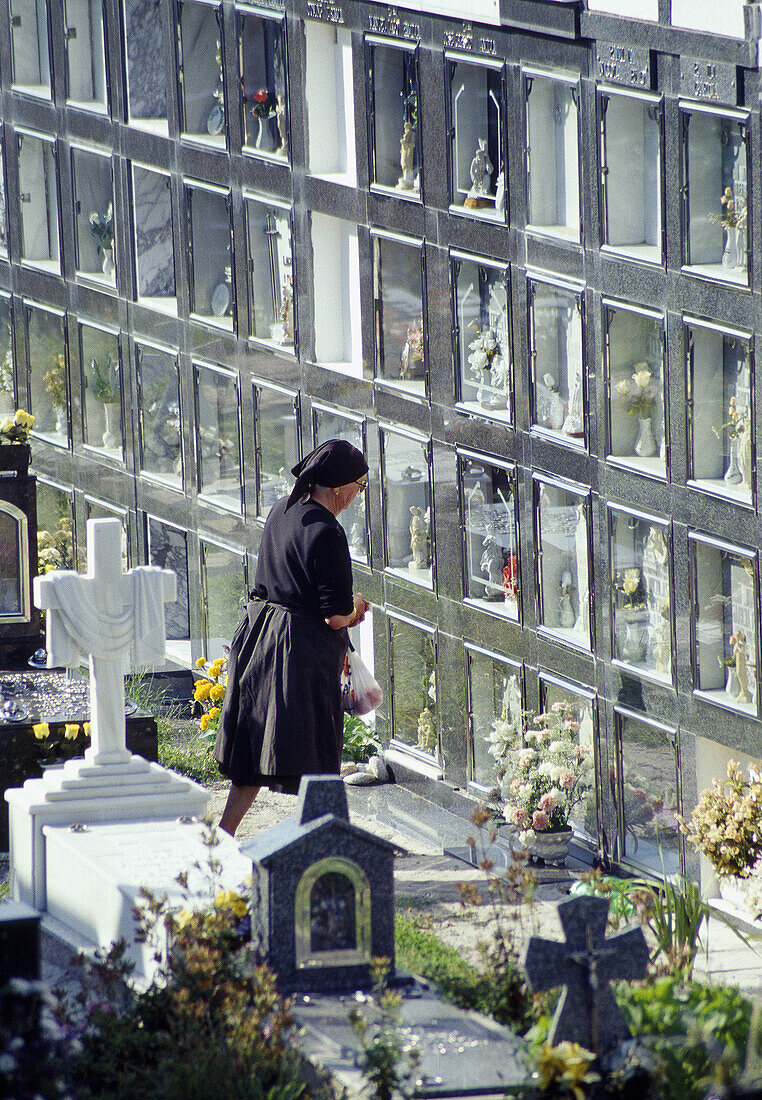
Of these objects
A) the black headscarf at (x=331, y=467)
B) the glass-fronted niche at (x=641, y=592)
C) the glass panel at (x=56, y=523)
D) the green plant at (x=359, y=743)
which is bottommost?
the green plant at (x=359, y=743)

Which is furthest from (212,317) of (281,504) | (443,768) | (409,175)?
(281,504)

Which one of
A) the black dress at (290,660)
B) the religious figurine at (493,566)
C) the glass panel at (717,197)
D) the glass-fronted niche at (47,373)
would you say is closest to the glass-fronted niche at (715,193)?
the glass panel at (717,197)

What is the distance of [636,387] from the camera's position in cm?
648

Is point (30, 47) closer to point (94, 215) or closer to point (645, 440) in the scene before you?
point (94, 215)

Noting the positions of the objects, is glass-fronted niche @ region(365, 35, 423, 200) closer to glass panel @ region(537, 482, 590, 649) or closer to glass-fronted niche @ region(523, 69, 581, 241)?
glass-fronted niche @ region(523, 69, 581, 241)

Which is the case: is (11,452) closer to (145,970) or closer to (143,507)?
(143,507)

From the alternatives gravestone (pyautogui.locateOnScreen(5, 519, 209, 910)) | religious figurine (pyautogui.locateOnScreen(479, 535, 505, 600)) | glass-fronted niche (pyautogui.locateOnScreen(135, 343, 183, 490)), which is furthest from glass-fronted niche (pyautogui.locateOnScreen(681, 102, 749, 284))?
glass-fronted niche (pyautogui.locateOnScreen(135, 343, 183, 490))

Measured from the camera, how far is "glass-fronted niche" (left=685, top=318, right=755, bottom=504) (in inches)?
237

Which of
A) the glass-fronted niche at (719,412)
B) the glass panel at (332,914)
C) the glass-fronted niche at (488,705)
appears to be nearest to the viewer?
the glass panel at (332,914)

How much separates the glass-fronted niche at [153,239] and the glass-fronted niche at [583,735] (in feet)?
12.5

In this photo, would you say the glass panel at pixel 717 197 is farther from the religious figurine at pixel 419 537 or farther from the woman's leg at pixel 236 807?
the woman's leg at pixel 236 807

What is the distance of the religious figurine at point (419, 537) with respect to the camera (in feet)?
25.9

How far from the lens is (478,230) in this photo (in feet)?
23.6

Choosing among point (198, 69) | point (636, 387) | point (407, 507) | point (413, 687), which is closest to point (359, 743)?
point (413, 687)
